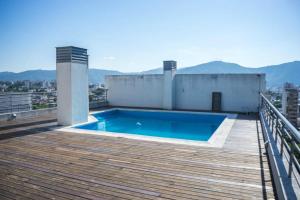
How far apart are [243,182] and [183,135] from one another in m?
5.37

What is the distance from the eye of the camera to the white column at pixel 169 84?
42.8 ft

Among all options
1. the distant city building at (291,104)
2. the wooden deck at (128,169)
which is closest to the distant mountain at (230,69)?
the distant city building at (291,104)

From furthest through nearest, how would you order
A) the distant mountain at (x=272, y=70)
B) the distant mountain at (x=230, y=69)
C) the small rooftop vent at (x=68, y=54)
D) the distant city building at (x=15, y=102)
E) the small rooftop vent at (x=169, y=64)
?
1. the distant mountain at (x=230, y=69)
2. the distant mountain at (x=272, y=70)
3. the small rooftop vent at (x=169, y=64)
4. the distant city building at (x=15, y=102)
5. the small rooftop vent at (x=68, y=54)

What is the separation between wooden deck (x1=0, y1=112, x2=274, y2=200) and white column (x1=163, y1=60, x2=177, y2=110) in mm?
Result: 7124

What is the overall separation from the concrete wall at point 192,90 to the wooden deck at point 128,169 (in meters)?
6.34

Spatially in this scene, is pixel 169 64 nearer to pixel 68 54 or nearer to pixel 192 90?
pixel 192 90

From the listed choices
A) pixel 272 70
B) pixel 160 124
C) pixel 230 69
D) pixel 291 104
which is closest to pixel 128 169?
pixel 160 124

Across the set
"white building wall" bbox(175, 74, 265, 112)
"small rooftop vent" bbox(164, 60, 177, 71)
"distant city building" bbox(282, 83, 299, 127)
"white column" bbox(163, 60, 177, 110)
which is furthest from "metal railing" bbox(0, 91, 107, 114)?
"distant city building" bbox(282, 83, 299, 127)

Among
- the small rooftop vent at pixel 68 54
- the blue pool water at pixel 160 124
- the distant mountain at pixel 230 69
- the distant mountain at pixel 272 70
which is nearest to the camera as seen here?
the small rooftop vent at pixel 68 54

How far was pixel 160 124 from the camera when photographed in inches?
424

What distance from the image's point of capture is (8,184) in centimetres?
329

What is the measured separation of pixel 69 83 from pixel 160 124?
4764 millimetres

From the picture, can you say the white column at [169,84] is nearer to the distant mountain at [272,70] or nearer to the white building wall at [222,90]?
the white building wall at [222,90]

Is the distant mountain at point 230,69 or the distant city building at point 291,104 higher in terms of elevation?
the distant mountain at point 230,69
